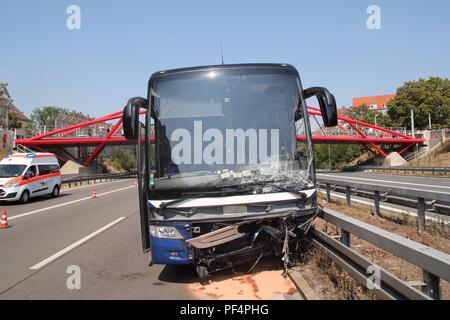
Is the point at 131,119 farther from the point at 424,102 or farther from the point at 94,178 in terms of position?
the point at 424,102

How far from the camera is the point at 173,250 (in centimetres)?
561

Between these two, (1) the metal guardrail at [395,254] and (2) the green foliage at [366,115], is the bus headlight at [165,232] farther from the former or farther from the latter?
(2) the green foliage at [366,115]

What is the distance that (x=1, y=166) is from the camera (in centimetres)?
2077

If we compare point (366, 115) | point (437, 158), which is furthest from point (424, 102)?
point (437, 158)

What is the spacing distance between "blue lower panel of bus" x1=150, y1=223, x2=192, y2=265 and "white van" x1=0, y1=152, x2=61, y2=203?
16107 mm

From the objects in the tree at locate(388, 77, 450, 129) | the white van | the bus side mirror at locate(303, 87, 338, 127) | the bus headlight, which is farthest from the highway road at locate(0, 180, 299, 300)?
the tree at locate(388, 77, 450, 129)

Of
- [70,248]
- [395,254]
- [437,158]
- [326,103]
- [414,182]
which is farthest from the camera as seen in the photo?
→ [437,158]

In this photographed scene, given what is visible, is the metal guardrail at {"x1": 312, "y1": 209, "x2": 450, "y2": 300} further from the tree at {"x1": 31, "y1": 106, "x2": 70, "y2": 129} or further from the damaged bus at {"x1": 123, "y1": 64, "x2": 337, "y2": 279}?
the tree at {"x1": 31, "y1": 106, "x2": 70, "y2": 129}

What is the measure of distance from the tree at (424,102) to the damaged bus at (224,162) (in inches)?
3290

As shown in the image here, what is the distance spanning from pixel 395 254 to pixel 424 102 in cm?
8637

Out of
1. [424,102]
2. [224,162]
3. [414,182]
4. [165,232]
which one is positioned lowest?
[414,182]

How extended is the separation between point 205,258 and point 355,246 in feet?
9.60

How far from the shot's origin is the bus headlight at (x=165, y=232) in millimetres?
5586
